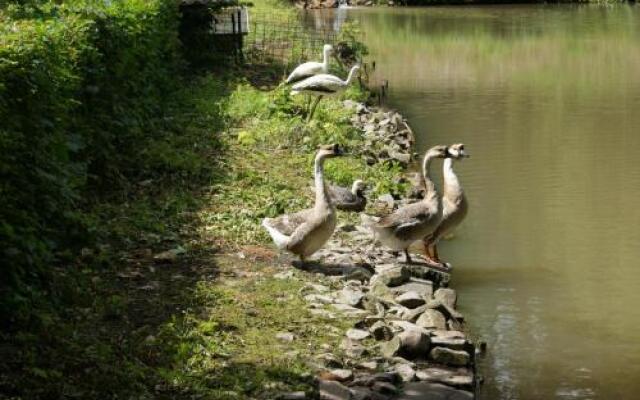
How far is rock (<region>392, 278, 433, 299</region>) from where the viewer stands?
9.83 meters

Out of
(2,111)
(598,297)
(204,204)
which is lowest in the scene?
(598,297)

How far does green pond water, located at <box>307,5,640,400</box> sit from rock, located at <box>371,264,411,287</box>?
2.66 feet

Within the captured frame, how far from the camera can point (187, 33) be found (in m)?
24.0

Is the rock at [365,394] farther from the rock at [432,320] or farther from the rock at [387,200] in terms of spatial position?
the rock at [387,200]

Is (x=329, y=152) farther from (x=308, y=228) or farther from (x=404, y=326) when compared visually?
(x=404, y=326)

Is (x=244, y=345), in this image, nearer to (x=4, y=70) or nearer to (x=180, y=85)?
(x=4, y=70)

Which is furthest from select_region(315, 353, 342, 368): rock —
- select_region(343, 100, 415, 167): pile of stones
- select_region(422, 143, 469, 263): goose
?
select_region(343, 100, 415, 167): pile of stones

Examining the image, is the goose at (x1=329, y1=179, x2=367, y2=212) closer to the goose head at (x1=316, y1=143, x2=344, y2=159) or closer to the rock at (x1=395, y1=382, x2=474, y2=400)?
the goose head at (x1=316, y1=143, x2=344, y2=159)

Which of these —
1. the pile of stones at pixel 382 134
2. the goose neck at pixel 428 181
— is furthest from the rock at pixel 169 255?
the pile of stones at pixel 382 134

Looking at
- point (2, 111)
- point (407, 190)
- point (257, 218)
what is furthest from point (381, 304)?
point (407, 190)

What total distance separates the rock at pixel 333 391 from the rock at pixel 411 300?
7.36 feet

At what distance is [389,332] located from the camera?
8.53 m

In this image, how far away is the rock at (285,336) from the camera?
8.30 meters

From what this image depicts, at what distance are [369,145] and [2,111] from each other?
9919 mm
